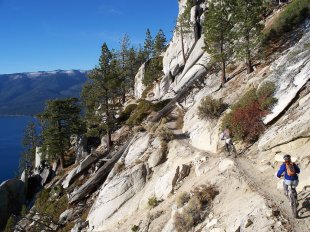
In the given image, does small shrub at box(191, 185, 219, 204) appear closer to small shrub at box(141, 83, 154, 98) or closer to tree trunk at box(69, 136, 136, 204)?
tree trunk at box(69, 136, 136, 204)

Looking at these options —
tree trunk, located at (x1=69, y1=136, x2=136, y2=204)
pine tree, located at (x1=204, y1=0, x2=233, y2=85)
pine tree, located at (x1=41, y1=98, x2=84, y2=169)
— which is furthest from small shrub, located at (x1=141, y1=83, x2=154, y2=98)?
tree trunk, located at (x1=69, y1=136, x2=136, y2=204)

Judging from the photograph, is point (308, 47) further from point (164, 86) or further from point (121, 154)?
point (164, 86)

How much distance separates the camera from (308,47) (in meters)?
25.7

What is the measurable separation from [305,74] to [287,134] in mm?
6188

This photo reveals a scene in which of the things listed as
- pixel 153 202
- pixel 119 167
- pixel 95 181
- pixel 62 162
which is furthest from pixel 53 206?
pixel 153 202

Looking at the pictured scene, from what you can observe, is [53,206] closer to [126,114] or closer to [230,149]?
[126,114]

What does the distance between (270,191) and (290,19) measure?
3007 cm

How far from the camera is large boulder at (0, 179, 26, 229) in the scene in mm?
56500

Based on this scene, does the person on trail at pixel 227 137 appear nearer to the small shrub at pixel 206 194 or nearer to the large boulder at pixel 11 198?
the small shrub at pixel 206 194

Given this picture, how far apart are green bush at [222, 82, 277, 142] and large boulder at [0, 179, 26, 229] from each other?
44545mm

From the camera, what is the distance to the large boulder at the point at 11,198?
185 feet

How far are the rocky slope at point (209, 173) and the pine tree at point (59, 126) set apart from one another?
15.1 m

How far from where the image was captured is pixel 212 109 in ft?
98.1

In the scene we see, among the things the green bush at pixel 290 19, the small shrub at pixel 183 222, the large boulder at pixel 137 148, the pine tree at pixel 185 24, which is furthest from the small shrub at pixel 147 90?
the small shrub at pixel 183 222
